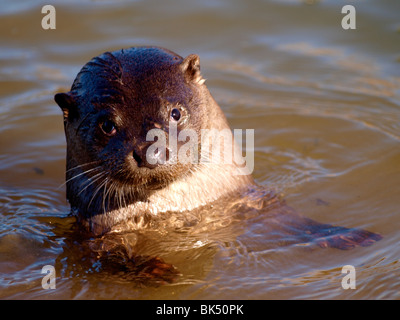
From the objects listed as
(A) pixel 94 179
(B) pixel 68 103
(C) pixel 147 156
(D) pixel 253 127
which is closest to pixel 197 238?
(A) pixel 94 179

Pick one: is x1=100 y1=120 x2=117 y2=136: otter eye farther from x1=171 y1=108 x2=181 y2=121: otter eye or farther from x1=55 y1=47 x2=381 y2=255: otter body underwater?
x1=171 y1=108 x2=181 y2=121: otter eye

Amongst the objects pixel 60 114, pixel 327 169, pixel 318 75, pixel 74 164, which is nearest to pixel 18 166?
pixel 60 114

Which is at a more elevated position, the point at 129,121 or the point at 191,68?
the point at 191,68

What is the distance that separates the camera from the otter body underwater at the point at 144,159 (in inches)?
166

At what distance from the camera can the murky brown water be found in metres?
4.64

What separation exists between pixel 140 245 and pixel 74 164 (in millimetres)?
789

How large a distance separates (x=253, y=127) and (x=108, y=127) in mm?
3128

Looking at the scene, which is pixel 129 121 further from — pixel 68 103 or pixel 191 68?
pixel 191 68

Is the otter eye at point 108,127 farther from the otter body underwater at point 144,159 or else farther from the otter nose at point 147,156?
the otter nose at point 147,156

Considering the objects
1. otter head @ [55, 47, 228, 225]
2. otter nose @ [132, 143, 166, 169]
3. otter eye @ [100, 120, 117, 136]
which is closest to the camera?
otter nose @ [132, 143, 166, 169]

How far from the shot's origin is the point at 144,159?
4.02 meters

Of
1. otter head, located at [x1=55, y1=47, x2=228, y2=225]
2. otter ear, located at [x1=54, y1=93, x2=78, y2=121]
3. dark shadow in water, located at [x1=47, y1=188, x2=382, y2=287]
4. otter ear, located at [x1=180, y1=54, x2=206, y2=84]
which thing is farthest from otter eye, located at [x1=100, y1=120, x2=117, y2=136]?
dark shadow in water, located at [x1=47, y1=188, x2=382, y2=287]

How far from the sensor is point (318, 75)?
8.13 m
